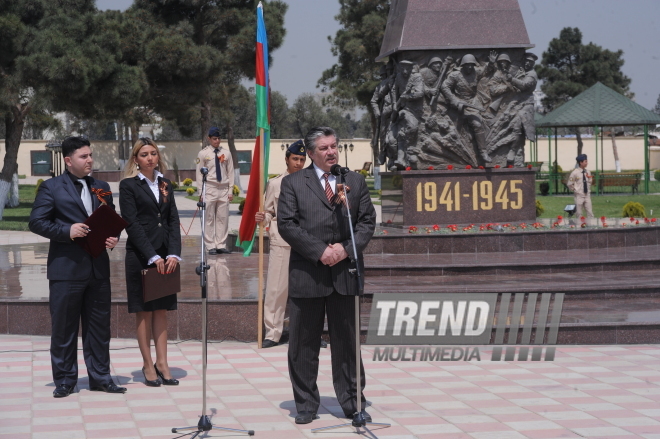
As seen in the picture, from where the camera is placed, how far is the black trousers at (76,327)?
6148mm

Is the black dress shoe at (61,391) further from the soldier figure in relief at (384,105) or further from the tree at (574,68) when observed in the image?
the tree at (574,68)

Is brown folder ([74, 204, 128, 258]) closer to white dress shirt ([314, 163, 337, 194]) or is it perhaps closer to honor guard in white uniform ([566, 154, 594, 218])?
white dress shirt ([314, 163, 337, 194])

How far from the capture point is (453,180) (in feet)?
43.7

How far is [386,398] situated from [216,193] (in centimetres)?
789

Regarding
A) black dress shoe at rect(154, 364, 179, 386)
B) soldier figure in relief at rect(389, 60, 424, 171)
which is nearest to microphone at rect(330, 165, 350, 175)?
black dress shoe at rect(154, 364, 179, 386)

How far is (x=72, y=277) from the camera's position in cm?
614

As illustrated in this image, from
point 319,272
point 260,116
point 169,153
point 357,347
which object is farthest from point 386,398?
point 169,153

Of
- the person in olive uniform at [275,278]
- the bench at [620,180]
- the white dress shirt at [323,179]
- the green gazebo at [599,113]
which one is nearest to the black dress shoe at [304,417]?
the white dress shirt at [323,179]

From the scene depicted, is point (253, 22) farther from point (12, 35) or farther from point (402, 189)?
point (402, 189)

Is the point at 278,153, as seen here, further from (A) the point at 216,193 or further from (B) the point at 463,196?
(B) the point at 463,196

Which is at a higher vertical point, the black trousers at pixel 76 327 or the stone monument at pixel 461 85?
the stone monument at pixel 461 85

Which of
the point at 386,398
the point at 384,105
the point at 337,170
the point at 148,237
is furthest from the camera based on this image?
the point at 384,105

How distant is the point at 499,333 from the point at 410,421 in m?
2.48

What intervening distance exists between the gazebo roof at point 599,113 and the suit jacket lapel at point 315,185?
25.0 meters
